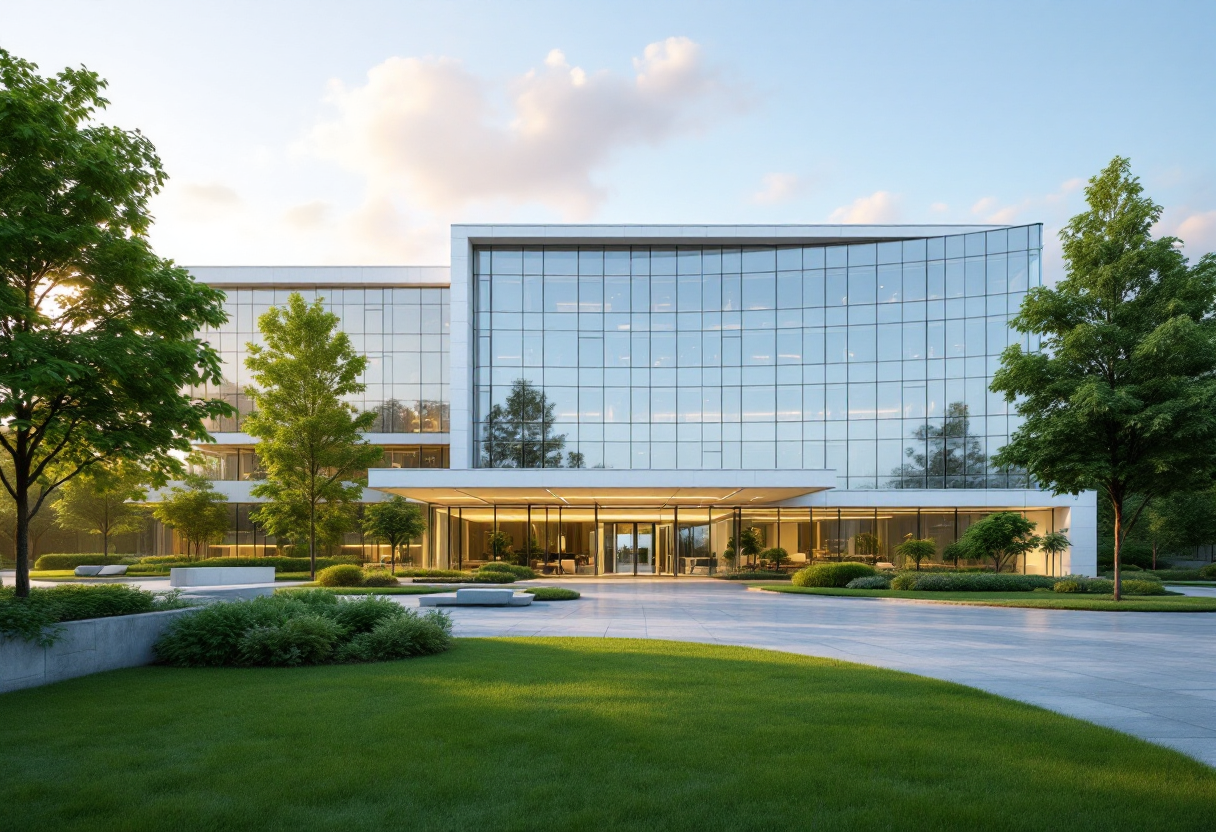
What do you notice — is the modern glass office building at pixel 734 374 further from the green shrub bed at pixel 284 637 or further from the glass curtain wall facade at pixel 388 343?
the green shrub bed at pixel 284 637

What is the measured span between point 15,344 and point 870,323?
4541 cm

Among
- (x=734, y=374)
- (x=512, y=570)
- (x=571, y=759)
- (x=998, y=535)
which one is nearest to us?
(x=571, y=759)

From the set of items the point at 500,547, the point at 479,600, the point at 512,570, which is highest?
the point at 479,600

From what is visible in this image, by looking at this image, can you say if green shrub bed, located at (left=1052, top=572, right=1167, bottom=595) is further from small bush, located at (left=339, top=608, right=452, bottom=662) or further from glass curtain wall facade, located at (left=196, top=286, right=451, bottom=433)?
glass curtain wall facade, located at (left=196, top=286, right=451, bottom=433)

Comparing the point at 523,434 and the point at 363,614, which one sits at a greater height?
the point at 523,434

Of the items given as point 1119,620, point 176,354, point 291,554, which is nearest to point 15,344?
point 176,354

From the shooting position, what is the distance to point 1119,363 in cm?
2705

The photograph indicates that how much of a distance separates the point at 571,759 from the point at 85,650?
8.20 metres

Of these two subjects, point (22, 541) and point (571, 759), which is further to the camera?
point (22, 541)

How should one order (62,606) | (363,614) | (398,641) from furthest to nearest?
(363,614) → (398,641) → (62,606)

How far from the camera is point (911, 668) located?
12570mm

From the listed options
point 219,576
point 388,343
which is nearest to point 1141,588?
point 219,576

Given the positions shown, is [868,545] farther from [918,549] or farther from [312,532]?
[312,532]

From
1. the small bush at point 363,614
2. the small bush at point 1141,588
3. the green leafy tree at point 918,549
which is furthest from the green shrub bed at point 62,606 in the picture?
the green leafy tree at point 918,549
